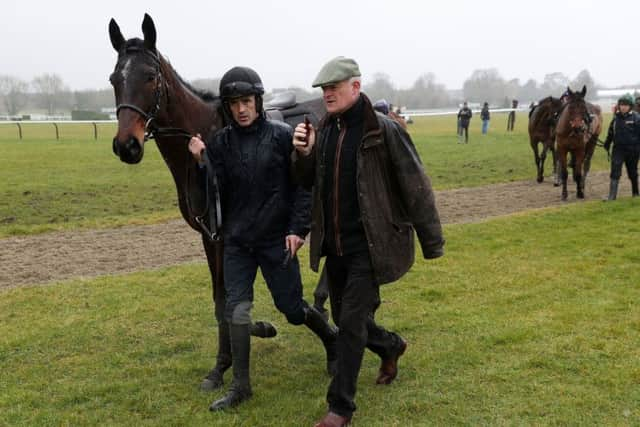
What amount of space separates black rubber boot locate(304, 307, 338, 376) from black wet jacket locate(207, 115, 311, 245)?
675 millimetres

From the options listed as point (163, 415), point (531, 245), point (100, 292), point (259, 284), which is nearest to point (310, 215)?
point (163, 415)

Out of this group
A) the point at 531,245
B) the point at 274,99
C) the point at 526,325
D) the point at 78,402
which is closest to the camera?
the point at 78,402

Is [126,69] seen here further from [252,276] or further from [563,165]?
[563,165]

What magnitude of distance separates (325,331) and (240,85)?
1869 millimetres

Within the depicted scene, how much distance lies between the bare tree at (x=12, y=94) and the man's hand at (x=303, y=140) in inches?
2756

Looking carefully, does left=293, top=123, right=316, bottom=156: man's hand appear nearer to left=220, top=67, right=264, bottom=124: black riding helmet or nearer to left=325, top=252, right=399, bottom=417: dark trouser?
left=220, top=67, right=264, bottom=124: black riding helmet

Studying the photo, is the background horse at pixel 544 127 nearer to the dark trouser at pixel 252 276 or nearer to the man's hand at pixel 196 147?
the dark trouser at pixel 252 276

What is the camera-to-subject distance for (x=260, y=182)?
12.6ft

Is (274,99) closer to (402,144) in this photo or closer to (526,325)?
(402,144)

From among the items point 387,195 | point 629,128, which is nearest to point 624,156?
point 629,128

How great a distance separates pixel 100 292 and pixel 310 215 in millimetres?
3596

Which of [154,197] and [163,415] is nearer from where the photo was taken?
[163,415]

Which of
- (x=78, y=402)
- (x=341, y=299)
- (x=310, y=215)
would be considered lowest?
(x=78, y=402)

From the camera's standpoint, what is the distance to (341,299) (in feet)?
13.0
